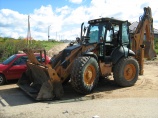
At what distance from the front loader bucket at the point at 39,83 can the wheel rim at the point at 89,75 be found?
1.04 metres

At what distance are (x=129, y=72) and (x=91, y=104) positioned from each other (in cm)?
359

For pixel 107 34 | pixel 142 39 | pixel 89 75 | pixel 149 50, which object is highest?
pixel 107 34

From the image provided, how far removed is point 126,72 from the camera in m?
11.8

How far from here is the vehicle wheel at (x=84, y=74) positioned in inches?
381

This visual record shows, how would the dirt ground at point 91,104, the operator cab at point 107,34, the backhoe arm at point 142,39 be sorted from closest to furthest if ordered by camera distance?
the dirt ground at point 91,104, the operator cab at point 107,34, the backhoe arm at point 142,39

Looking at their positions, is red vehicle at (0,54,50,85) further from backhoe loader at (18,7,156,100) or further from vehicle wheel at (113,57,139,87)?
vehicle wheel at (113,57,139,87)

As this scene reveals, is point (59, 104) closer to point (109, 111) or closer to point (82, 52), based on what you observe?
point (109, 111)

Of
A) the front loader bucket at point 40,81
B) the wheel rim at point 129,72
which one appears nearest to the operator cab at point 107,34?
the wheel rim at point 129,72

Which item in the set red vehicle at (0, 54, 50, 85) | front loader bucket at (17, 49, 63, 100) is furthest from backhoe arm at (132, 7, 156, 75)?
front loader bucket at (17, 49, 63, 100)

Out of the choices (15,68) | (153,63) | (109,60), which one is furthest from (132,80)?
(153,63)

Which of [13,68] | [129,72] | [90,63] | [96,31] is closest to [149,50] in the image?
[129,72]

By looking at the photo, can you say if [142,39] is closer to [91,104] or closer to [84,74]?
[84,74]

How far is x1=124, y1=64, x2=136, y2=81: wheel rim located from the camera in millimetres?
11760

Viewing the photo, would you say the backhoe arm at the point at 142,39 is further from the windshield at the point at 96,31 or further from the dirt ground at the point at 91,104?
the windshield at the point at 96,31
